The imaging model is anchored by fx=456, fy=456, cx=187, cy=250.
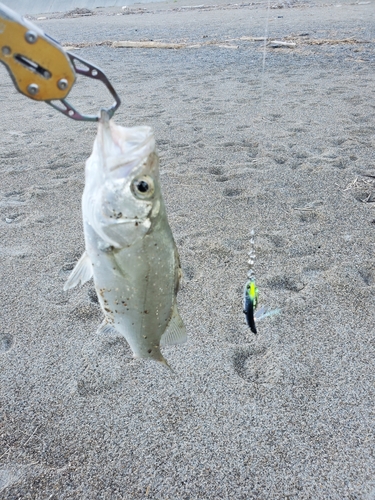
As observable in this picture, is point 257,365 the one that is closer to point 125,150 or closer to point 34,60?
point 125,150

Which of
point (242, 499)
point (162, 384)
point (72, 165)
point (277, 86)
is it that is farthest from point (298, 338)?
point (277, 86)

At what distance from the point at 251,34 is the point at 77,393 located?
15918 millimetres

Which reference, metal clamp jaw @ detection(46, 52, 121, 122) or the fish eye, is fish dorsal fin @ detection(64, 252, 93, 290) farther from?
metal clamp jaw @ detection(46, 52, 121, 122)

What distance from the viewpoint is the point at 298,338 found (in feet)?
10.2

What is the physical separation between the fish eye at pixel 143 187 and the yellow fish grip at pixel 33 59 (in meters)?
0.33

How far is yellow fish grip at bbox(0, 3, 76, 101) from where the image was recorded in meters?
1.17

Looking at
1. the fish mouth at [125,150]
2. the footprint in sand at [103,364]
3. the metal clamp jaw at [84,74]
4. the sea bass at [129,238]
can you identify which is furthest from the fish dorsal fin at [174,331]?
the footprint in sand at [103,364]

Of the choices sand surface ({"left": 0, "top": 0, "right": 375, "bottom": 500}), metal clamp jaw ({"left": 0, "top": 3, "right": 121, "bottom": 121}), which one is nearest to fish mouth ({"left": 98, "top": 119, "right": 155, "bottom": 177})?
metal clamp jaw ({"left": 0, "top": 3, "right": 121, "bottom": 121})

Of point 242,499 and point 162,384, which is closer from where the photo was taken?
point 242,499

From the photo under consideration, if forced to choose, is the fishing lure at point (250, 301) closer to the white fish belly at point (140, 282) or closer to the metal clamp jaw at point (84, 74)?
the white fish belly at point (140, 282)

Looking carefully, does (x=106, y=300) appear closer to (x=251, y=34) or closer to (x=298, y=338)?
(x=298, y=338)

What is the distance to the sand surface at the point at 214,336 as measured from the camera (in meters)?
2.35

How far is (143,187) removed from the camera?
57.4 inches

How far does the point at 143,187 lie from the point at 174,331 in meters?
0.60
